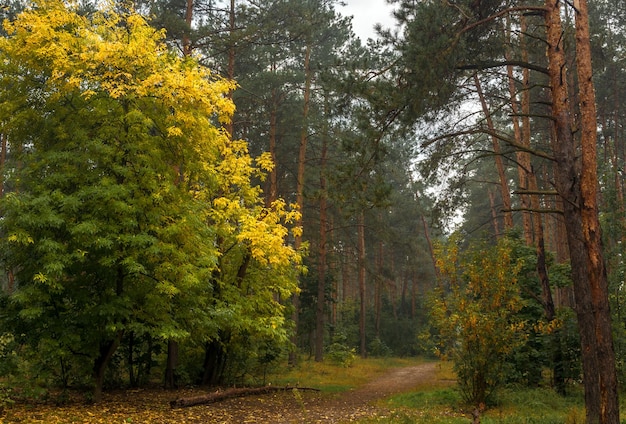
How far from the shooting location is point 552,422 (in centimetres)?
895

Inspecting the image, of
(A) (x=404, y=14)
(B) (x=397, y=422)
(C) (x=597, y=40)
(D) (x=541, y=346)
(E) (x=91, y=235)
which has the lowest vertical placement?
(B) (x=397, y=422)

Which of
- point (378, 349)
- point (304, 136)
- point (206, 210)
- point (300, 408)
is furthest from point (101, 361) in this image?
point (378, 349)

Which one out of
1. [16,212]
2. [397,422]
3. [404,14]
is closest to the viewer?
[16,212]

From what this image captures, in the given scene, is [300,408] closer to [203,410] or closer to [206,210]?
[203,410]

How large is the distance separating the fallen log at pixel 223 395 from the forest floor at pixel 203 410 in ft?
0.50

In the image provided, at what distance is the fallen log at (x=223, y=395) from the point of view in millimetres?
10523

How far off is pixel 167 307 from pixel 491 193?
3244 centimetres

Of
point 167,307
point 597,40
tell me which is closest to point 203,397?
point 167,307

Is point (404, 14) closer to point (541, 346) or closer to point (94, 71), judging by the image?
point (94, 71)

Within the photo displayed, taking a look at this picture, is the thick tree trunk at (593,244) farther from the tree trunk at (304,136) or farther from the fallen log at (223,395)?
the tree trunk at (304,136)

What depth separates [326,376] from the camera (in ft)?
65.5

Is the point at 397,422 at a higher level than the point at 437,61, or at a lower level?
lower

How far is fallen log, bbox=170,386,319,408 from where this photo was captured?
10.5 metres

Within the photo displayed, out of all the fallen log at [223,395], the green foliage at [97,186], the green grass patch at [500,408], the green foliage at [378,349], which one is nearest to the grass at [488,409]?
the green grass patch at [500,408]
